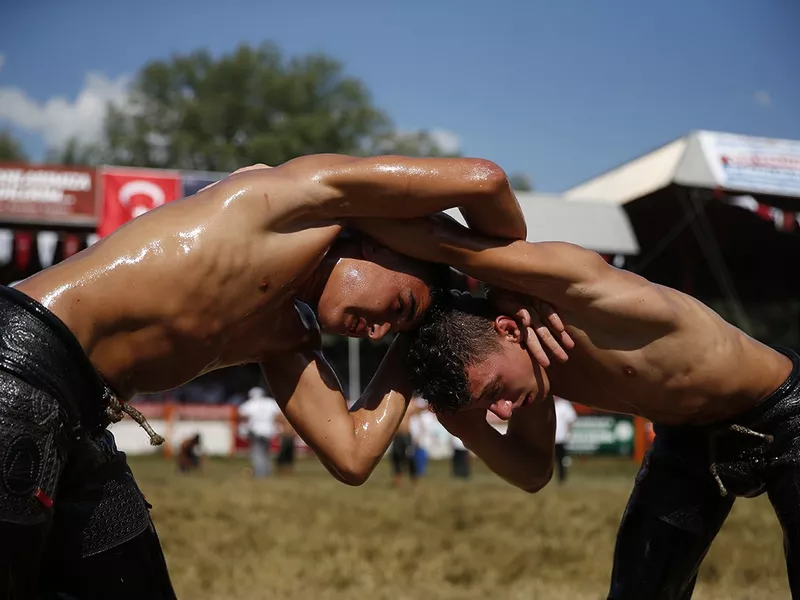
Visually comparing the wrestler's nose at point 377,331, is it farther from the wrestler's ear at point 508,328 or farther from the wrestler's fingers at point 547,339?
the wrestler's fingers at point 547,339

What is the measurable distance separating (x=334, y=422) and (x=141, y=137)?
3921 cm

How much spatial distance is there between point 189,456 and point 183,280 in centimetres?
1293

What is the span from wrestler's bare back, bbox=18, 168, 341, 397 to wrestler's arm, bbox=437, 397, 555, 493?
977 millimetres

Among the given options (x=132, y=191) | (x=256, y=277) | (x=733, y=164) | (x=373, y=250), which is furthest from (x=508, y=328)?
(x=733, y=164)

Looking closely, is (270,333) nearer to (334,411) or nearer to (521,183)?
(334,411)

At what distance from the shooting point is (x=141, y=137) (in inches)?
1574

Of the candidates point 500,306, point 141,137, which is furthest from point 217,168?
point 500,306

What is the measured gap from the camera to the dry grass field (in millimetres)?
6059

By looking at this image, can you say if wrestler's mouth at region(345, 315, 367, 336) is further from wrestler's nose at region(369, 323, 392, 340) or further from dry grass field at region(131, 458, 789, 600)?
dry grass field at region(131, 458, 789, 600)

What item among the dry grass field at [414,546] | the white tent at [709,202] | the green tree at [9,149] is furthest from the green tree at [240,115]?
the dry grass field at [414,546]

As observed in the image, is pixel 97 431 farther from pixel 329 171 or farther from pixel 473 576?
pixel 473 576

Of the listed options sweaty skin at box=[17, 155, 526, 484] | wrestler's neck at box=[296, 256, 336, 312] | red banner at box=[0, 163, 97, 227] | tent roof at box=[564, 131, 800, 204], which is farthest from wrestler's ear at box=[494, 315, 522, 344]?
red banner at box=[0, 163, 97, 227]

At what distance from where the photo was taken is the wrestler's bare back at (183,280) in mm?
2443

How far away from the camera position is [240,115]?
4062cm
